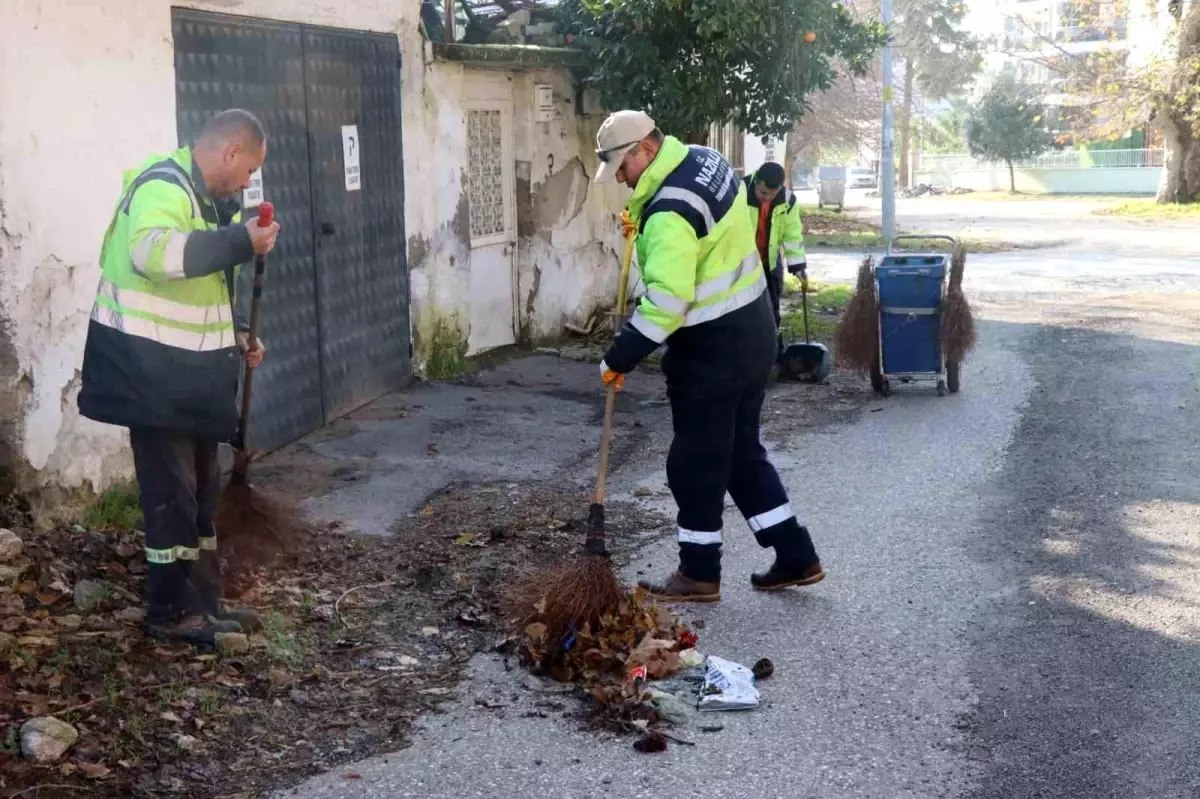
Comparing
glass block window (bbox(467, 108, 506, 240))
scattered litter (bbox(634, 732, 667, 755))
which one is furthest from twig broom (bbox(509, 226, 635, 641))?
glass block window (bbox(467, 108, 506, 240))

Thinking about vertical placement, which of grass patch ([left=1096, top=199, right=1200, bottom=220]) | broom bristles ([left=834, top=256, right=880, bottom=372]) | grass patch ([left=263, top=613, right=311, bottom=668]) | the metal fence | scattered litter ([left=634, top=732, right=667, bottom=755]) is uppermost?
the metal fence

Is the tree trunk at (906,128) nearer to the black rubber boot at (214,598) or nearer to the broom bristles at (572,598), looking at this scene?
the broom bristles at (572,598)

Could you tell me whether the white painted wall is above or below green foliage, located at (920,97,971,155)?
below

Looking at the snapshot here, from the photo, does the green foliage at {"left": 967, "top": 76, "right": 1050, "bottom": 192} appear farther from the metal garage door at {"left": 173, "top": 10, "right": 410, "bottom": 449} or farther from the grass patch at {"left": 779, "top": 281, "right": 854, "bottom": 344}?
the metal garage door at {"left": 173, "top": 10, "right": 410, "bottom": 449}

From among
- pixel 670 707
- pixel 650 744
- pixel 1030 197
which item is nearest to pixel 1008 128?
pixel 1030 197

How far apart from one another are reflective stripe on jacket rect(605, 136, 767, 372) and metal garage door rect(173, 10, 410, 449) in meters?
3.09

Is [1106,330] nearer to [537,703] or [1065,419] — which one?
[1065,419]

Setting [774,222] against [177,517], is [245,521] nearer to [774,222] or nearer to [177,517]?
[177,517]

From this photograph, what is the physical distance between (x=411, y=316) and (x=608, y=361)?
5.22 metres

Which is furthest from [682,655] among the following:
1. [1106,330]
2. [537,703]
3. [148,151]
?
[1106,330]

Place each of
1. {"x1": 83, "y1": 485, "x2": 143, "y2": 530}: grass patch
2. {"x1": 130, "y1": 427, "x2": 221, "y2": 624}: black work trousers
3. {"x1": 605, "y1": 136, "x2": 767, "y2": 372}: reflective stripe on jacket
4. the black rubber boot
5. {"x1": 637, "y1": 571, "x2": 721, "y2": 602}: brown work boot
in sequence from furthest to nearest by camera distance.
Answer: {"x1": 83, "y1": 485, "x2": 143, "y2": 530}: grass patch
{"x1": 637, "y1": 571, "x2": 721, "y2": 602}: brown work boot
{"x1": 605, "y1": 136, "x2": 767, "y2": 372}: reflective stripe on jacket
the black rubber boot
{"x1": 130, "y1": 427, "x2": 221, "y2": 624}: black work trousers

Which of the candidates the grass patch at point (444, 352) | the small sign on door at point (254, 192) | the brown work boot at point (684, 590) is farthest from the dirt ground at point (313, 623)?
the grass patch at point (444, 352)

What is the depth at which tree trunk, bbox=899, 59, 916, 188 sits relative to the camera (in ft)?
198

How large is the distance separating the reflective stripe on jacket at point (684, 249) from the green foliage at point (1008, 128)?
50728 millimetres
